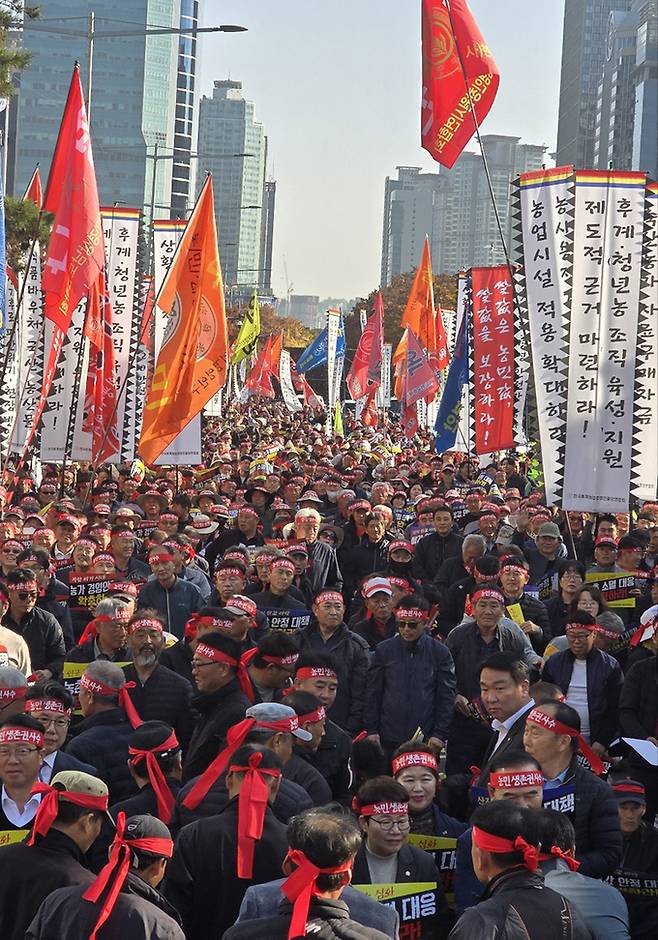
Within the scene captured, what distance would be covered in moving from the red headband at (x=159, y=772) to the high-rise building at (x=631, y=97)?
11019cm

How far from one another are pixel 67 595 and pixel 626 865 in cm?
588

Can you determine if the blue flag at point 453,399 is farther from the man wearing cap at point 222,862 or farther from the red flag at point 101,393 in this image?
the man wearing cap at point 222,862

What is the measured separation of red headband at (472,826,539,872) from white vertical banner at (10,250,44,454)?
12734mm

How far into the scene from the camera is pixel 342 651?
30.6 feet

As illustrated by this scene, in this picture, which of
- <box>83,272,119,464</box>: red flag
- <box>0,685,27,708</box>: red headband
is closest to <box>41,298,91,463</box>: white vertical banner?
<box>83,272,119,464</box>: red flag

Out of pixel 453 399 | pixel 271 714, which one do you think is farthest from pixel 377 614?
pixel 453 399

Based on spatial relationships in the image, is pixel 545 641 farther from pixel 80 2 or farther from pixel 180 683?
pixel 80 2

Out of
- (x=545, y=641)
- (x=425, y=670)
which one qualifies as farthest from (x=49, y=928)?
(x=545, y=641)

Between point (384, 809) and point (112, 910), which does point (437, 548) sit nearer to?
point (384, 809)

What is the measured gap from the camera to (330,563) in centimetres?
1293

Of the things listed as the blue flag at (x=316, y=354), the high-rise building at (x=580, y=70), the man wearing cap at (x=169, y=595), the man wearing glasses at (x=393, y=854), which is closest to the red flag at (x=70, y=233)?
the man wearing cap at (x=169, y=595)

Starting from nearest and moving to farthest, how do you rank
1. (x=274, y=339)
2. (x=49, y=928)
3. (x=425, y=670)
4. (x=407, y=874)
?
(x=49, y=928)
(x=407, y=874)
(x=425, y=670)
(x=274, y=339)

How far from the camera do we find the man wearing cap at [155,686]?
7.80 metres

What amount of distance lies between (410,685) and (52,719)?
9.08ft
